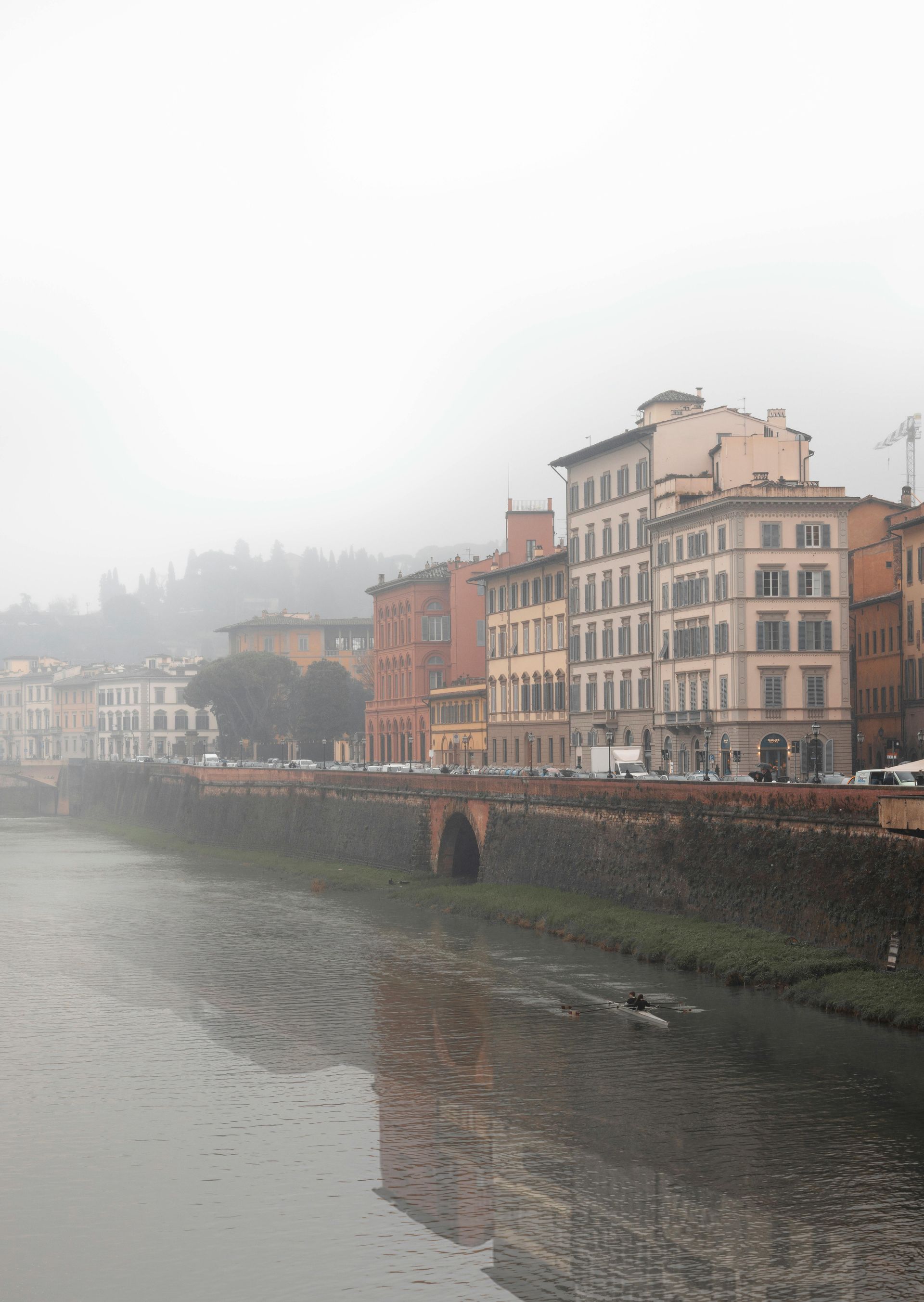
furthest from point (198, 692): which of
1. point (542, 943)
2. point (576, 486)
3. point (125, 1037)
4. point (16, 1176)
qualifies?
point (16, 1176)

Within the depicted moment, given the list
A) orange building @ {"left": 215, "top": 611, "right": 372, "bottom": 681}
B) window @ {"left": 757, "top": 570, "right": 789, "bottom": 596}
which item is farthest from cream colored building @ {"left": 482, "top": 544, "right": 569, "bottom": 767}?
orange building @ {"left": 215, "top": 611, "right": 372, "bottom": 681}

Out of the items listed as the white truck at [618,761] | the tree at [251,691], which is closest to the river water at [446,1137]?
the white truck at [618,761]

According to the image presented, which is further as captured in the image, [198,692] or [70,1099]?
[198,692]

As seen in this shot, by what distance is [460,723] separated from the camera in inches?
4257

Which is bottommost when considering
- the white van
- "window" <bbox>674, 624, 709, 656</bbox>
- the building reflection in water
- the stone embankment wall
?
the building reflection in water

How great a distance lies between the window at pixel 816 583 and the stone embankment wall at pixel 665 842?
17932mm

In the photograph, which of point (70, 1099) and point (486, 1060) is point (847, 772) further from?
point (70, 1099)

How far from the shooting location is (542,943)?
50.6 metres

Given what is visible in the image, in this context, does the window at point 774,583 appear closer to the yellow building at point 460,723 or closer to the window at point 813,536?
the window at point 813,536

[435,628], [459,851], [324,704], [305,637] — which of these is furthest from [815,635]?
[305,637]

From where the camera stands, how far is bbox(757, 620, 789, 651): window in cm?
7044

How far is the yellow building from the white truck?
23.8 meters

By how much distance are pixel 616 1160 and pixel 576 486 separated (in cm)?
6294

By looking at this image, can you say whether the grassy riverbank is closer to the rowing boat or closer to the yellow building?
the rowing boat
